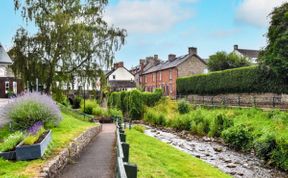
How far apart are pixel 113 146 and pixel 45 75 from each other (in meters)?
12.9

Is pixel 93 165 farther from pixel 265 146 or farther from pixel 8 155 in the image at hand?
pixel 265 146

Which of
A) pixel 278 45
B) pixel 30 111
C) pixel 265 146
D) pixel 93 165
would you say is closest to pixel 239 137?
pixel 265 146

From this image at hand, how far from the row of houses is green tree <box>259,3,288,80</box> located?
1990 centimetres

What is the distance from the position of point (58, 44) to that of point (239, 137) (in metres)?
14.6

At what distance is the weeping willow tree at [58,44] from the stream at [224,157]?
351 inches

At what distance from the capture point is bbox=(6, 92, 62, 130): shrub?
14.8 meters

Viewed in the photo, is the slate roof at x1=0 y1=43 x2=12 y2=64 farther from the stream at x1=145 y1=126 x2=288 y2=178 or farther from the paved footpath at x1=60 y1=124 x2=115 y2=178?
the paved footpath at x1=60 y1=124 x2=115 y2=178

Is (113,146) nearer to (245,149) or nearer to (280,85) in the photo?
(245,149)

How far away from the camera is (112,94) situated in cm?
6022

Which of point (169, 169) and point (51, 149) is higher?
point (51, 149)

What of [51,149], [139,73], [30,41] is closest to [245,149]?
[51,149]

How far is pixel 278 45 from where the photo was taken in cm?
3048

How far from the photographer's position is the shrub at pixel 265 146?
1971 cm

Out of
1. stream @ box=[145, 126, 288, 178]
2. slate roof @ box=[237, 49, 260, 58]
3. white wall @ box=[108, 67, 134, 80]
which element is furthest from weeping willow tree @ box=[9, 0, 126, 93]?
white wall @ box=[108, 67, 134, 80]
